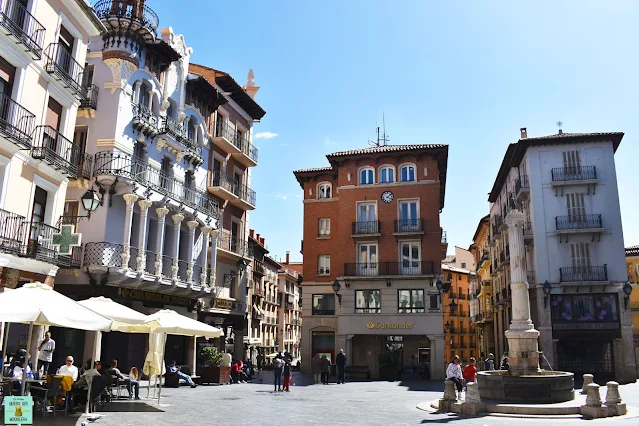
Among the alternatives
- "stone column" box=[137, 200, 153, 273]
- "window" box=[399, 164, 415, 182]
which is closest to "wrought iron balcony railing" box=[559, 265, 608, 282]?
"window" box=[399, 164, 415, 182]

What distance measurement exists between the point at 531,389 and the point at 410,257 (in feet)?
69.1

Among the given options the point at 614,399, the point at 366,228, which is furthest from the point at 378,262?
the point at 614,399

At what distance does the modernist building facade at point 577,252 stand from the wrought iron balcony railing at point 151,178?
20032 millimetres

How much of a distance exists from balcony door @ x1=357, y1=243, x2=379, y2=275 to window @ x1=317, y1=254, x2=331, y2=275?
3188 mm

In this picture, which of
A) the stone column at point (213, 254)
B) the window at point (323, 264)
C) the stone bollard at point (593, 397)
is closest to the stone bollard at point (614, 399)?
the stone bollard at point (593, 397)

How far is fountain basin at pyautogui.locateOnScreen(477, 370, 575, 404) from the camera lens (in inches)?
619

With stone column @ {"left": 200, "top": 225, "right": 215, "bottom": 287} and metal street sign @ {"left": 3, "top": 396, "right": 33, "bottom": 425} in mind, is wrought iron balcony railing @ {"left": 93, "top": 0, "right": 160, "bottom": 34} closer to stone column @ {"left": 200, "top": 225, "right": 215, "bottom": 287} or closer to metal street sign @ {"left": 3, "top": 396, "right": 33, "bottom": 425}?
stone column @ {"left": 200, "top": 225, "right": 215, "bottom": 287}

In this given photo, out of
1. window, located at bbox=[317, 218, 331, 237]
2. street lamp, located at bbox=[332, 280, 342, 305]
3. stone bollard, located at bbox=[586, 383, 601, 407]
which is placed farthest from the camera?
window, located at bbox=[317, 218, 331, 237]

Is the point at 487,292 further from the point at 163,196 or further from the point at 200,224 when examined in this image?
the point at 163,196

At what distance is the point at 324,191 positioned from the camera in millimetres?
41812

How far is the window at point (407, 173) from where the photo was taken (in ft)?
125

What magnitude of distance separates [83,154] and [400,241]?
69.5 ft

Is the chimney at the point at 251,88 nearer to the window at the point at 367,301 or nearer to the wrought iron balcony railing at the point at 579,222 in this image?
the window at the point at 367,301

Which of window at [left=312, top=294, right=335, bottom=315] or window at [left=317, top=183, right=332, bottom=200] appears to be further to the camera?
window at [left=317, top=183, right=332, bottom=200]
